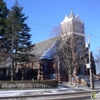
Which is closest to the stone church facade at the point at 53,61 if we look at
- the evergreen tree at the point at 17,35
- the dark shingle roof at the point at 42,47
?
the dark shingle roof at the point at 42,47

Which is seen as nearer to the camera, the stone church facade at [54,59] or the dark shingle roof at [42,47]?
the stone church facade at [54,59]

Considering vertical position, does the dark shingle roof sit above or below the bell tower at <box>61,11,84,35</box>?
below

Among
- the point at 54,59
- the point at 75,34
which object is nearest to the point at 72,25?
the point at 75,34

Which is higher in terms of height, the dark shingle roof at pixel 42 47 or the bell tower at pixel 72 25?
the bell tower at pixel 72 25

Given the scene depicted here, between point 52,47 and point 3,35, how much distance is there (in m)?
13.1

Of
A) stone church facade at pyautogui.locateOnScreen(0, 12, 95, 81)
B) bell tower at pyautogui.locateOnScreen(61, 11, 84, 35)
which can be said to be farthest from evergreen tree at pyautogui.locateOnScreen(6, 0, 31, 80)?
bell tower at pyautogui.locateOnScreen(61, 11, 84, 35)

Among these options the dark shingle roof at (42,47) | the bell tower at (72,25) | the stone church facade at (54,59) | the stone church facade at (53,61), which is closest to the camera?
the stone church facade at (53,61)

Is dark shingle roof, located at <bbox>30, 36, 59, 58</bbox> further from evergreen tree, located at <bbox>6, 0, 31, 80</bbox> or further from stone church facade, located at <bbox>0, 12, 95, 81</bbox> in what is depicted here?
evergreen tree, located at <bbox>6, 0, 31, 80</bbox>

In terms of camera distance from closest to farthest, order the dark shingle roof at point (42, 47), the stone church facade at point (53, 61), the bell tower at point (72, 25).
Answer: the stone church facade at point (53, 61) → the bell tower at point (72, 25) → the dark shingle roof at point (42, 47)

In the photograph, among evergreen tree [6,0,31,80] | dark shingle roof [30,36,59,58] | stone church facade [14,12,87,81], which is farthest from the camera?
dark shingle roof [30,36,59,58]

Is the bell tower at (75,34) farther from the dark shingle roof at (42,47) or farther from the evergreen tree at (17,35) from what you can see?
the evergreen tree at (17,35)

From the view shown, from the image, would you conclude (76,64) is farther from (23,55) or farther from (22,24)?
(22,24)

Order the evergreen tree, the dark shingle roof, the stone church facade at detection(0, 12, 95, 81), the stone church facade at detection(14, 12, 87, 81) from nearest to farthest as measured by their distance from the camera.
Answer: the evergreen tree < the stone church facade at detection(0, 12, 95, 81) < the stone church facade at detection(14, 12, 87, 81) < the dark shingle roof

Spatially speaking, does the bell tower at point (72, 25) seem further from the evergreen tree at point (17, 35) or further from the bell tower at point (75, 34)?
the evergreen tree at point (17, 35)
